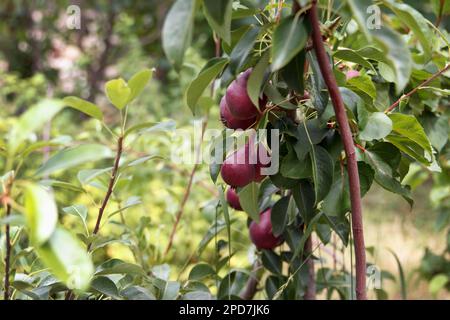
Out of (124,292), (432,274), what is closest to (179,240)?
(432,274)

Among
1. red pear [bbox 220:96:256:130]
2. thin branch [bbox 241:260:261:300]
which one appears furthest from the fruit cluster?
thin branch [bbox 241:260:261:300]

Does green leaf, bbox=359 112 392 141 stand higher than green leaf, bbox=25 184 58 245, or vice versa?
green leaf, bbox=359 112 392 141

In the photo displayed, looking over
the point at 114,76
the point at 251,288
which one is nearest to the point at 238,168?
the point at 251,288

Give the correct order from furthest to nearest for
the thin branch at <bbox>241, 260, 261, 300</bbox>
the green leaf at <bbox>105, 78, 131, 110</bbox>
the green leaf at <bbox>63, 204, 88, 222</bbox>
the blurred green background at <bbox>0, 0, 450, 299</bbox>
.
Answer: the blurred green background at <bbox>0, 0, 450, 299</bbox> → the thin branch at <bbox>241, 260, 261, 300</bbox> → the green leaf at <bbox>63, 204, 88, 222</bbox> → the green leaf at <bbox>105, 78, 131, 110</bbox>

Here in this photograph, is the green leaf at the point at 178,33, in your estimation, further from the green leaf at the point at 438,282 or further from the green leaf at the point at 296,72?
the green leaf at the point at 438,282

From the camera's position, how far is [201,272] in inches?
34.8

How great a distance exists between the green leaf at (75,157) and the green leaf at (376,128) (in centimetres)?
28

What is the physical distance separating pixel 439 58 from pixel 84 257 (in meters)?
0.66

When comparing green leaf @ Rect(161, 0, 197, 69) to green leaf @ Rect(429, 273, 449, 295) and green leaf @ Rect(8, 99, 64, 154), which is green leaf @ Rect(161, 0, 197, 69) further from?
green leaf @ Rect(429, 273, 449, 295)

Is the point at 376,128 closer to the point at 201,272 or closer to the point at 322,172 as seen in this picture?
the point at 322,172

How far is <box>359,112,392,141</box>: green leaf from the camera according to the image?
59 centimetres

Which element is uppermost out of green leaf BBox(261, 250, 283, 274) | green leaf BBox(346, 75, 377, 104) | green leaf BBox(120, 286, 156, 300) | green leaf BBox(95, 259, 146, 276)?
green leaf BBox(346, 75, 377, 104)

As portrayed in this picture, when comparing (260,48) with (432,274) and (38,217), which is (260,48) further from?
(432,274)

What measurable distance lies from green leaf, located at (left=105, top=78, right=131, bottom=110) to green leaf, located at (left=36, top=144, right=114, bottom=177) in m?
0.17
